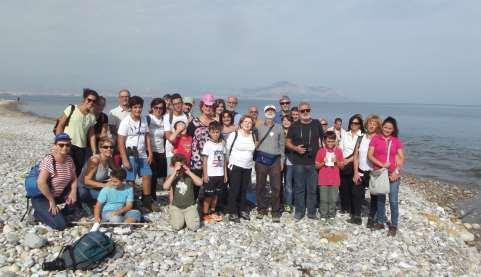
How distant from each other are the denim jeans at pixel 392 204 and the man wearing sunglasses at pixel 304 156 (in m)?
1.47

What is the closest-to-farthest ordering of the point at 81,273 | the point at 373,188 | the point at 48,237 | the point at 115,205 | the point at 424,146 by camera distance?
the point at 81,273
the point at 48,237
the point at 115,205
the point at 373,188
the point at 424,146

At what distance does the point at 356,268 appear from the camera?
752 cm

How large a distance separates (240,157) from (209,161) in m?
0.71

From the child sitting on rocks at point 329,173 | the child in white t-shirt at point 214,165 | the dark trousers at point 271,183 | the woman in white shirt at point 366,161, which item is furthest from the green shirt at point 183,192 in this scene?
the woman in white shirt at point 366,161

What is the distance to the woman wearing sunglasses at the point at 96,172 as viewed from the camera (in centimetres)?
831

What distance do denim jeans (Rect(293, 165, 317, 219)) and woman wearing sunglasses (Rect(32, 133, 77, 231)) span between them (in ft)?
16.1

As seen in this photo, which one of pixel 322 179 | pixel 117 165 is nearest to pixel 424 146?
pixel 322 179

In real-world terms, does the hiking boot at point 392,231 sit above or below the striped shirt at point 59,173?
below

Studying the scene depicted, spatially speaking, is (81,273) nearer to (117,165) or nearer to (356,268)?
(117,165)

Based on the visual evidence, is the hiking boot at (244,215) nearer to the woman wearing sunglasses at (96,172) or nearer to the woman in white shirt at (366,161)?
the woman in white shirt at (366,161)

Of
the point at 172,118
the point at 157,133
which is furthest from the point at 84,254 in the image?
the point at 172,118

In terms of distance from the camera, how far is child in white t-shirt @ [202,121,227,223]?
869 centimetres

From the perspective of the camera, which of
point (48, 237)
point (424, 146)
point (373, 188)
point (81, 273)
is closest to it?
point (81, 273)

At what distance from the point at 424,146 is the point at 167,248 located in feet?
115
